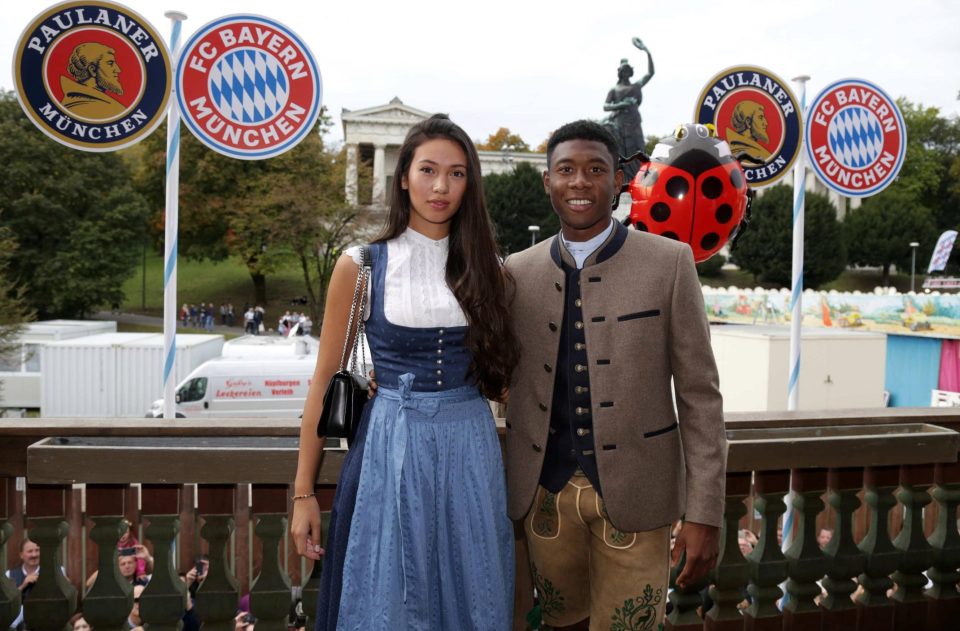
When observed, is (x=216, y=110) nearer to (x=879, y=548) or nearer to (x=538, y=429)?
(x=538, y=429)

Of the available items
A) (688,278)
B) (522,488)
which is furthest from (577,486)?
(688,278)

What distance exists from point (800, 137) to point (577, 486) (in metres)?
5.19

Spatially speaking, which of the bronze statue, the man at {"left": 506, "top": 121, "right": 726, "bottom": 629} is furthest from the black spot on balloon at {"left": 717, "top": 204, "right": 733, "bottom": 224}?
the bronze statue

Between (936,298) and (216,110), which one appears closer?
(216,110)

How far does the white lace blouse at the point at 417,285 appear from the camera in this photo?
2369 mm

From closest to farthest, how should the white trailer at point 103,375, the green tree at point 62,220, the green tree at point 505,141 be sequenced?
the white trailer at point 103,375 < the green tree at point 62,220 < the green tree at point 505,141

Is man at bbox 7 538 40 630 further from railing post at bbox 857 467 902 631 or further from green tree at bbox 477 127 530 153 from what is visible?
green tree at bbox 477 127 530 153

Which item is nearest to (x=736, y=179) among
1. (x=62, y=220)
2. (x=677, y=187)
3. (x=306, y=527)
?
(x=677, y=187)

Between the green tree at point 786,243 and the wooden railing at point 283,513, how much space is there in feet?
163

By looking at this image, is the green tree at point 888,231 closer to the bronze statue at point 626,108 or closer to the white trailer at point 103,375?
the bronze statue at point 626,108

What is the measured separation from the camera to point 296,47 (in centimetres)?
543

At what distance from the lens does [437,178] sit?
239cm

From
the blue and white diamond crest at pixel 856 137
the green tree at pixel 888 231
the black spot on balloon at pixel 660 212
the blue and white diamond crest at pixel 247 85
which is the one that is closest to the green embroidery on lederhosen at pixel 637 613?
the black spot on balloon at pixel 660 212

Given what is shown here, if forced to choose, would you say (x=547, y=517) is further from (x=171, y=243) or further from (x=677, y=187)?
(x=171, y=243)
